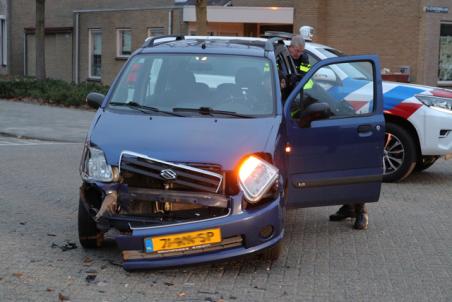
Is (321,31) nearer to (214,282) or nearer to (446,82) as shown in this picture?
(446,82)

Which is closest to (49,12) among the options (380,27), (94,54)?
(94,54)

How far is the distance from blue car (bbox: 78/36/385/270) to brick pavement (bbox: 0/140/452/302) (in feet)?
0.78

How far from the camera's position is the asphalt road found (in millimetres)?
5012

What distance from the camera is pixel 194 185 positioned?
5.20 meters

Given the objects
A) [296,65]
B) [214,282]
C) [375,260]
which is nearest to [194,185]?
[214,282]

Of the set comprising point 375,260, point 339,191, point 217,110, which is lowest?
point 375,260

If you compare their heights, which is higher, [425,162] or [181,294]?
[425,162]

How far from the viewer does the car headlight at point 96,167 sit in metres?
5.39

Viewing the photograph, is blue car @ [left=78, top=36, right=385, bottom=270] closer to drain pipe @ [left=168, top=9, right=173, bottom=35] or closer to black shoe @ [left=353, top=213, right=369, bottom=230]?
black shoe @ [left=353, top=213, right=369, bottom=230]

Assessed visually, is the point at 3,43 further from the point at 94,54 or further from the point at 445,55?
the point at 445,55

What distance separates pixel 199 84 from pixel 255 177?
1409 millimetres

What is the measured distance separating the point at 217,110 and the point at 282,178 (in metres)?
0.87

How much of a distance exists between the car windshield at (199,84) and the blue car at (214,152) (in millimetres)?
11

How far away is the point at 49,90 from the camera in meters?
21.4
